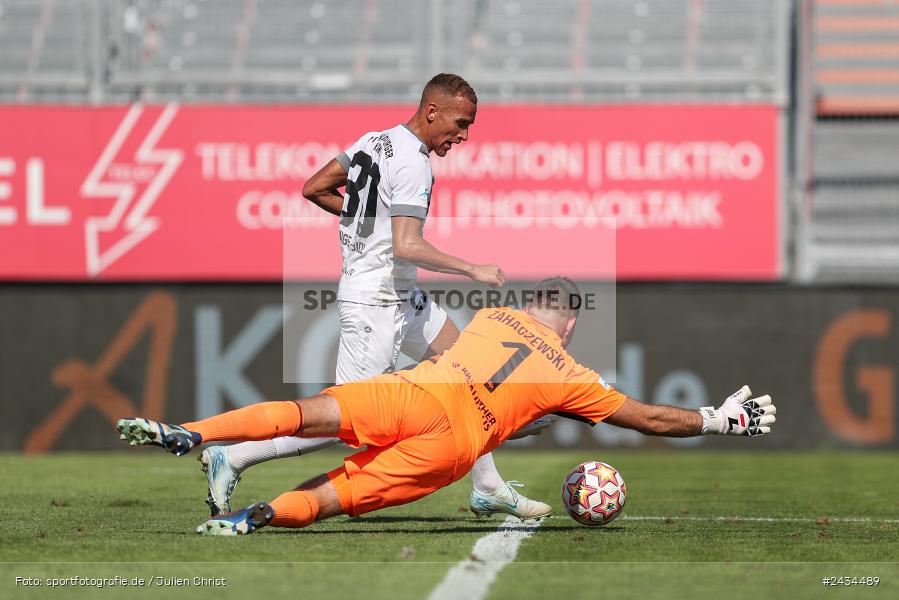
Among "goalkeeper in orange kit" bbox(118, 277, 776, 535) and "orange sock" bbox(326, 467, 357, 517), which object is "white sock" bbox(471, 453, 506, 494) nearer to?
"goalkeeper in orange kit" bbox(118, 277, 776, 535)

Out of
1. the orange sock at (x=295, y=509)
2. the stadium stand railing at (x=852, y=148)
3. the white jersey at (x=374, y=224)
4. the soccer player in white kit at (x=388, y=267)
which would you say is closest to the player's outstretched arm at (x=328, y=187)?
the soccer player in white kit at (x=388, y=267)

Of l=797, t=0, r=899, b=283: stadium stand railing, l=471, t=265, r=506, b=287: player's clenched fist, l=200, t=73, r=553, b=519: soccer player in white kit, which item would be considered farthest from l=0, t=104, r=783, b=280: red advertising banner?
l=471, t=265, r=506, b=287: player's clenched fist

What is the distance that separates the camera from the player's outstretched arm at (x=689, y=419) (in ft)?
21.3

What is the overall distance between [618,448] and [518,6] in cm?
597

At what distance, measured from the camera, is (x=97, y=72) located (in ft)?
53.9

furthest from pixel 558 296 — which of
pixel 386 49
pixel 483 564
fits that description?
pixel 386 49

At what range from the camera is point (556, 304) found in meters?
6.58

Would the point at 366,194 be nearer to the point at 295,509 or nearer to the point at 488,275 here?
the point at 488,275

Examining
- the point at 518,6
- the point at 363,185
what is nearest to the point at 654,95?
the point at 518,6

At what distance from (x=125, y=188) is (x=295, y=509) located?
33.7 ft

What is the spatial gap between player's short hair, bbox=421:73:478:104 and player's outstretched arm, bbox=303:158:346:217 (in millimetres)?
765

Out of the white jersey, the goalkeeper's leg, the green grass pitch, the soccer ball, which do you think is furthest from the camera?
the white jersey

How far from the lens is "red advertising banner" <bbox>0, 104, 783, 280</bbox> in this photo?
15.2 m

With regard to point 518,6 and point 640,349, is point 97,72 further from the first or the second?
point 640,349
